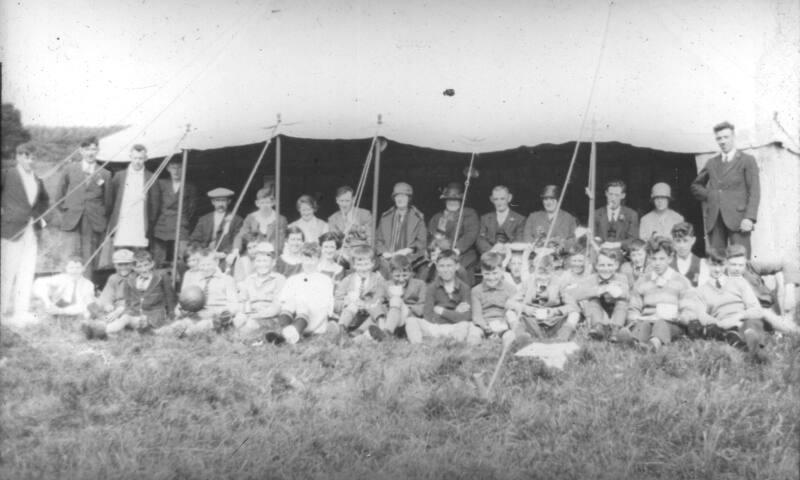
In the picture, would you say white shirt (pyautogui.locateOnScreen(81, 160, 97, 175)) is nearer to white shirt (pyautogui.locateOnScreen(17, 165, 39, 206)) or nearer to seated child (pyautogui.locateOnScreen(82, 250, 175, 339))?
white shirt (pyautogui.locateOnScreen(17, 165, 39, 206))

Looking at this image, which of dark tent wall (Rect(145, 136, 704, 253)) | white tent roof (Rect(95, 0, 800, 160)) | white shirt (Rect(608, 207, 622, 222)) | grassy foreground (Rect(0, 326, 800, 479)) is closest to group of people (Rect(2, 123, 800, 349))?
white shirt (Rect(608, 207, 622, 222))

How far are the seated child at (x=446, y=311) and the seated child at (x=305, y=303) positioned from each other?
650 mm

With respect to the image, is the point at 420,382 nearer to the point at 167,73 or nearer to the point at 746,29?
the point at 167,73

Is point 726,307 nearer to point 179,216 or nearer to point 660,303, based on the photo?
point 660,303

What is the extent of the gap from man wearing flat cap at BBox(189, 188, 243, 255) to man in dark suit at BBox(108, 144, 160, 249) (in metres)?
0.47

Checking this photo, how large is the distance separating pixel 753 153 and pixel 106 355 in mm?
5061

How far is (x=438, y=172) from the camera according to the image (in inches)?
306

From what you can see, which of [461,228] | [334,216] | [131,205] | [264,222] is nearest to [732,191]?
[461,228]

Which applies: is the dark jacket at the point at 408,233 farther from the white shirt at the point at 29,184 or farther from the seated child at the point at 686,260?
the white shirt at the point at 29,184

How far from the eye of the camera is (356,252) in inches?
240

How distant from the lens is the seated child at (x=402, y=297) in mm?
5641

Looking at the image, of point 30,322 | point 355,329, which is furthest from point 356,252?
point 30,322

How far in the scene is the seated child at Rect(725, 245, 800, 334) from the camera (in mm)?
5207

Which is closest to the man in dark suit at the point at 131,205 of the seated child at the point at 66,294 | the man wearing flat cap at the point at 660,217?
the seated child at the point at 66,294
